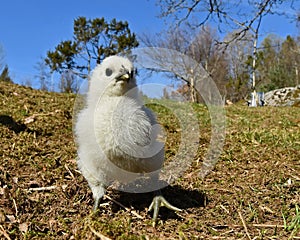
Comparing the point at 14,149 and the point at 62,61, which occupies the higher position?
the point at 62,61

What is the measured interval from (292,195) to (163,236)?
1.13 metres

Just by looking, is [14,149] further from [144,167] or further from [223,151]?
[223,151]

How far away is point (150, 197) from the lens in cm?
258

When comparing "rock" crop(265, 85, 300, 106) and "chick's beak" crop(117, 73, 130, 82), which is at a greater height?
"rock" crop(265, 85, 300, 106)

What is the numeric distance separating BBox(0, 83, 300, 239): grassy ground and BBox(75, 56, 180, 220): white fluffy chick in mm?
170

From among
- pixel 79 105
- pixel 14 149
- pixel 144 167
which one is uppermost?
pixel 79 105

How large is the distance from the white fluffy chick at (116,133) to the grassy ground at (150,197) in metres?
0.17

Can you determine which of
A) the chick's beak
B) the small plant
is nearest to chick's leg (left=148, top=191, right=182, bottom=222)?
the small plant

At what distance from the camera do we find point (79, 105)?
8.77 feet

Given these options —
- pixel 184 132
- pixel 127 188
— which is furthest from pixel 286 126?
pixel 127 188

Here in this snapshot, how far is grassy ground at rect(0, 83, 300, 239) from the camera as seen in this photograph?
212cm

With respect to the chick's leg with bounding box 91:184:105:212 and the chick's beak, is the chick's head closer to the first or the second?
the chick's beak

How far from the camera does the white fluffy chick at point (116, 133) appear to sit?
6.82 feet

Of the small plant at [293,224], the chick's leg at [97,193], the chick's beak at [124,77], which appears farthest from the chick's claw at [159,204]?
the chick's beak at [124,77]
